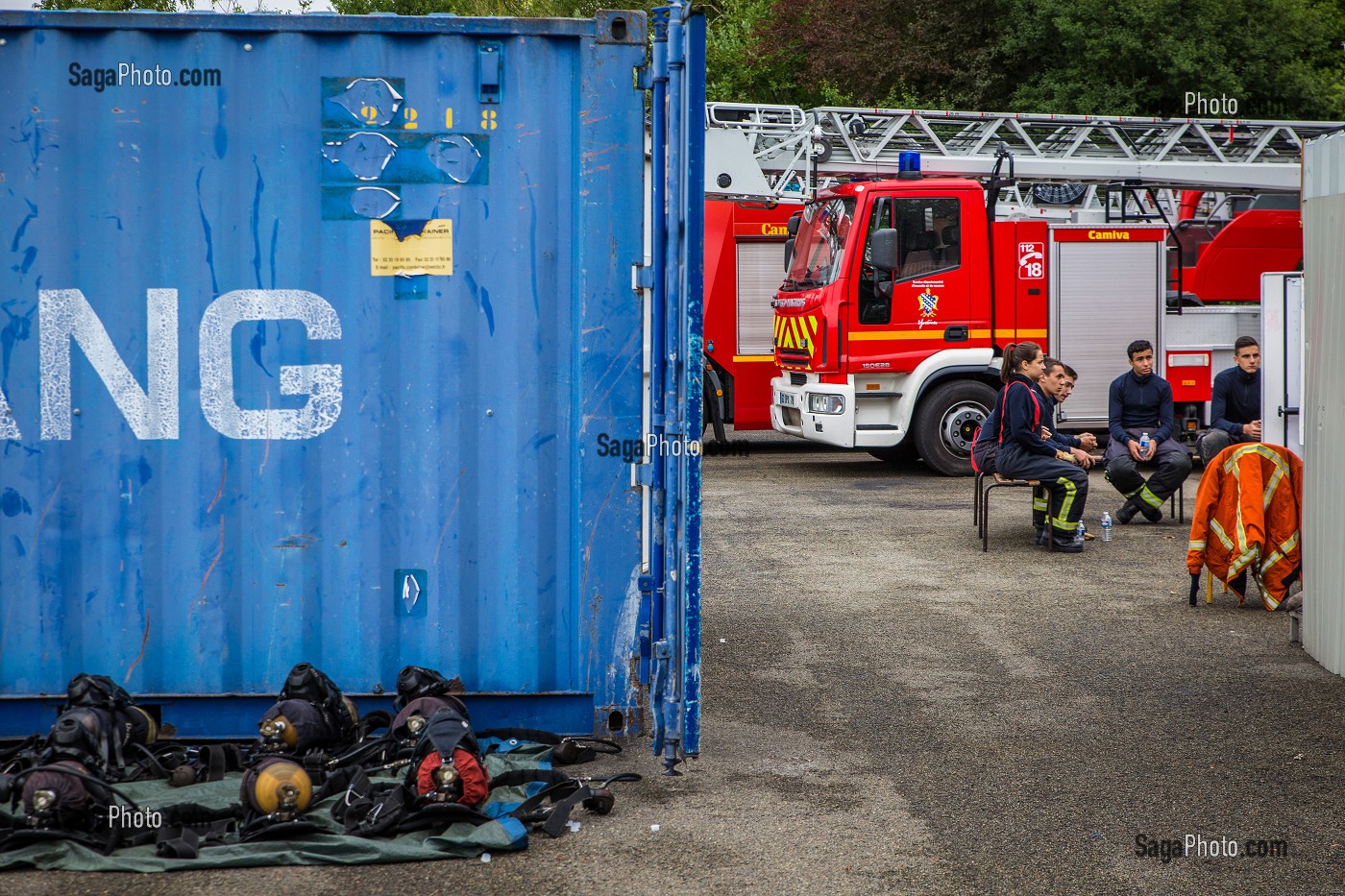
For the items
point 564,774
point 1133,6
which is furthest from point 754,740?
point 1133,6

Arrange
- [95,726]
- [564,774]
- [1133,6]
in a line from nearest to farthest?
[95,726], [564,774], [1133,6]

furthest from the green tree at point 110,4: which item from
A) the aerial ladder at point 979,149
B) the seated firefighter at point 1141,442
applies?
the seated firefighter at point 1141,442

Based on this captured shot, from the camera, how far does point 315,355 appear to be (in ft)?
16.9

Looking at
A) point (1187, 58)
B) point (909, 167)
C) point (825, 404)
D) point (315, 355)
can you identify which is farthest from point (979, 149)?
point (315, 355)

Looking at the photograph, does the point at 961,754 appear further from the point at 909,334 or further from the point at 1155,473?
the point at 909,334

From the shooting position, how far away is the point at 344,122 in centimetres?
510

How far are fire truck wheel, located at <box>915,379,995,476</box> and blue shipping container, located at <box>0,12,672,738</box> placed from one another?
29.5 ft

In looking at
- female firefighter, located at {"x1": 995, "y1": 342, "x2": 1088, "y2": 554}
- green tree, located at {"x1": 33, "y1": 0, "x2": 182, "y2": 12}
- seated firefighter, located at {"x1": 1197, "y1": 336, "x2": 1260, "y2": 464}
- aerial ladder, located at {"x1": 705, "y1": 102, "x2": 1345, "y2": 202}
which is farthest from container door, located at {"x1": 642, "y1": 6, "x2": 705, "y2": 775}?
green tree, located at {"x1": 33, "y1": 0, "x2": 182, "y2": 12}

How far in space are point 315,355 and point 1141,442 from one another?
7.70 m

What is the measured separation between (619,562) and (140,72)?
98.2 inches

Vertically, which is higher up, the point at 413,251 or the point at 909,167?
the point at 909,167

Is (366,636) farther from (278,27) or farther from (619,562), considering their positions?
(278,27)

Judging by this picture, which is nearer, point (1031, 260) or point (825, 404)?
point (825, 404)

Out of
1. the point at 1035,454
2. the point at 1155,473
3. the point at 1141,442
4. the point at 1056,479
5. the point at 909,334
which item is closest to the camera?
the point at 1056,479
